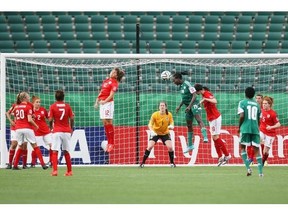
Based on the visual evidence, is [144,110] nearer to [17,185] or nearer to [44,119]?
[44,119]

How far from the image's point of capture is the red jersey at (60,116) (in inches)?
608

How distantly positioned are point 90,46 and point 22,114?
8245 mm

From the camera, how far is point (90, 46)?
1022 inches

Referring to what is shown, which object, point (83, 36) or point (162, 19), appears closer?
point (83, 36)

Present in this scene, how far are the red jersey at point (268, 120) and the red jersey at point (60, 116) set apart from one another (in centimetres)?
514

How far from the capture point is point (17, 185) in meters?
13.5

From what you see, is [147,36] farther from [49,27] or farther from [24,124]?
[24,124]

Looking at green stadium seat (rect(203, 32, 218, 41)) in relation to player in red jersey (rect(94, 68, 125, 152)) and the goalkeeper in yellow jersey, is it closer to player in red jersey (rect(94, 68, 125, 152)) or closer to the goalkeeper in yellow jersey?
the goalkeeper in yellow jersey

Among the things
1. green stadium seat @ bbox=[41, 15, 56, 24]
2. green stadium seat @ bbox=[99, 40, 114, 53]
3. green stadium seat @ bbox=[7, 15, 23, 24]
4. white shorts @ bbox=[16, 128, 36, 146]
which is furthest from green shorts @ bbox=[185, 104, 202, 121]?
green stadium seat @ bbox=[7, 15, 23, 24]

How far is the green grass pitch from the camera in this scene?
1100 centimetres

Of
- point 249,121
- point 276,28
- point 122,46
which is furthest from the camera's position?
point 276,28

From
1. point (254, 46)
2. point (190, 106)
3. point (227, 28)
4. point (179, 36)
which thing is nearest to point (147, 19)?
point (179, 36)

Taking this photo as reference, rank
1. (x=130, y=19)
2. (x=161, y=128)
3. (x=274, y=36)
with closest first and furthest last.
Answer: (x=161, y=128), (x=274, y=36), (x=130, y=19)

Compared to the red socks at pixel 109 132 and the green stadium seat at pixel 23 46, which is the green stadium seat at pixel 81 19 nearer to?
the green stadium seat at pixel 23 46
